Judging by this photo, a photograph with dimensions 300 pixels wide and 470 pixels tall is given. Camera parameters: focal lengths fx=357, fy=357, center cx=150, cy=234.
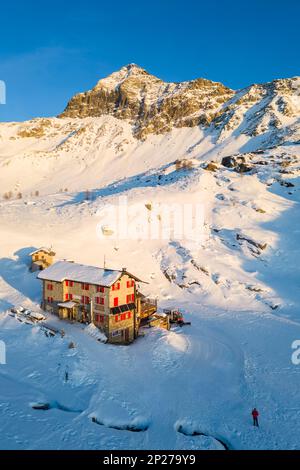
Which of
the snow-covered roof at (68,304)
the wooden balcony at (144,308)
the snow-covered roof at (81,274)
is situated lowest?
the wooden balcony at (144,308)

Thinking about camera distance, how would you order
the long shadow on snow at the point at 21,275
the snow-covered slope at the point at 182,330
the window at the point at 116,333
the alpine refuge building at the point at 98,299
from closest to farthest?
the snow-covered slope at the point at 182,330, the window at the point at 116,333, the alpine refuge building at the point at 98,299, the long shadow on snow at the point at 21,275

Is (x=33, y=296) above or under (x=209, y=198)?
under

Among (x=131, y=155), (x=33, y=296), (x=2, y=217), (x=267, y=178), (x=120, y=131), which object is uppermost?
(x=120, y=131)

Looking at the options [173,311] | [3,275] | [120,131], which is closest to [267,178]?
[173,311]

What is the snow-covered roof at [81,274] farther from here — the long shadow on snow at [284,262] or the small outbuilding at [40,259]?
the long shadow on snow at [284,262]

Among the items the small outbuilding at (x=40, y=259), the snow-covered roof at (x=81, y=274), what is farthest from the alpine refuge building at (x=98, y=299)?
the small outbuilding at (x=40, y=259)

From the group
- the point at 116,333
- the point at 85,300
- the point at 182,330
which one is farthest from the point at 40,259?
the point at 182,330

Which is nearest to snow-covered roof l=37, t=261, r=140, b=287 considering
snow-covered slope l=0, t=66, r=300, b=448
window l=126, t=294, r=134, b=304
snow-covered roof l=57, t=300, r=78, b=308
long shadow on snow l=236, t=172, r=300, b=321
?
window l=126, t=294, r=134, b=304

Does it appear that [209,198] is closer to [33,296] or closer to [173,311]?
[173,311]

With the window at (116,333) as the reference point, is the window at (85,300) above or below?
above
